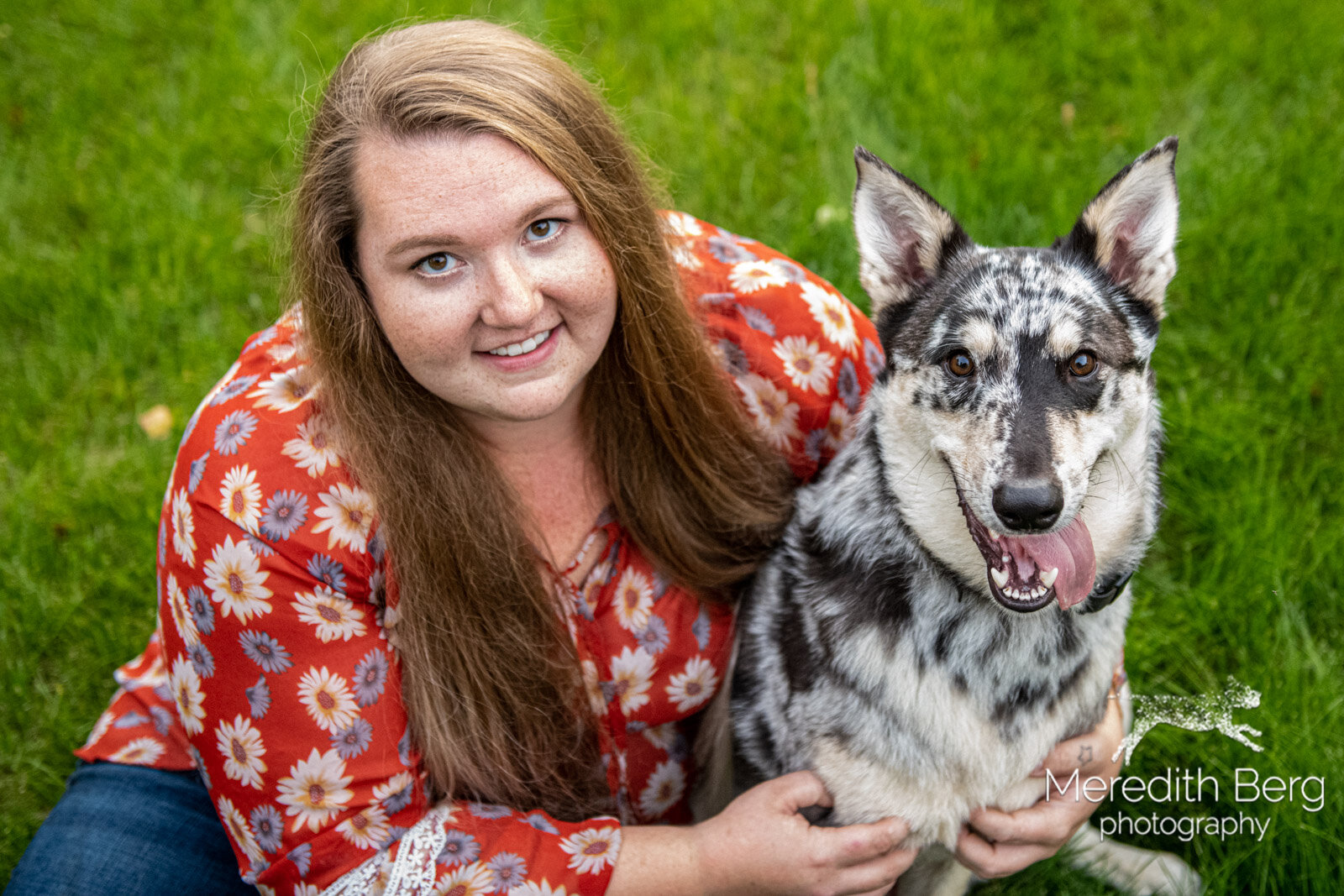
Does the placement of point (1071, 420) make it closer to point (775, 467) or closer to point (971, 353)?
point (971, 353)

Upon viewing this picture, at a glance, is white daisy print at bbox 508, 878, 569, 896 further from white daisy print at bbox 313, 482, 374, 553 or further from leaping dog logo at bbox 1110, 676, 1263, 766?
leaping dog logo at bbox 1110, 676, 1263, 766

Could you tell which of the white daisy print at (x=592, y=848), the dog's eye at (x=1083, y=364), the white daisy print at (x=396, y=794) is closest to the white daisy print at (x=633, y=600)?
the white daisy print at (x=592, y=848)

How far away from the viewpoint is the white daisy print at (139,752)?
2.48 m

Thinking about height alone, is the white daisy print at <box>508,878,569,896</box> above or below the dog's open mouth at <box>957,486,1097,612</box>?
below

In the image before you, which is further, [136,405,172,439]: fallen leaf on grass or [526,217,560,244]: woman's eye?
[136,405,172,439]: fallen leaf on grass

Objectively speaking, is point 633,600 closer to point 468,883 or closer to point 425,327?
point 468,883

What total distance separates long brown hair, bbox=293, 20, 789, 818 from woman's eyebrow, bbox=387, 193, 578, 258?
0.04 m

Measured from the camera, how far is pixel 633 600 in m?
2.32

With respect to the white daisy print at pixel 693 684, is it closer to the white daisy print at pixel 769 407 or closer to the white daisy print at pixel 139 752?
the white daisy print at pixel 769 407

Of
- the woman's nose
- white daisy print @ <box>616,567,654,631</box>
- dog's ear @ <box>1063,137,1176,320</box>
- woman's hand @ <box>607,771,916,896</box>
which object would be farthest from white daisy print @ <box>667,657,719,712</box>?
dog's ear @ <box>1063,137,1176,320</box>

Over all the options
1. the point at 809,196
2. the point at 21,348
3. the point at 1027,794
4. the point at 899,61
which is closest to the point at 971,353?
the point at 1027,794

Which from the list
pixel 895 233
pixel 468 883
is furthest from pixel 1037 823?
pixel 895 233

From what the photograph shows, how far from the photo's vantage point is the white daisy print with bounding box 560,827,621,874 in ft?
6.97

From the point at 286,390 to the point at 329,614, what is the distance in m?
0.50
